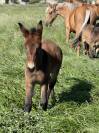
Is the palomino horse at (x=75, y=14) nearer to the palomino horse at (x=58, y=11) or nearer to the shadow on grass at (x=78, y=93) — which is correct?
the palomino horse at (x=58, y=11)

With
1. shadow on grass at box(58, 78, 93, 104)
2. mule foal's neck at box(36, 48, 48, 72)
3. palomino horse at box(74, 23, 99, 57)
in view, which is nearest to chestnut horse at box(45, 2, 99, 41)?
palomino horse at box(74, 23, 99, 57)

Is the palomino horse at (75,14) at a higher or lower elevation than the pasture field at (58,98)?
lower

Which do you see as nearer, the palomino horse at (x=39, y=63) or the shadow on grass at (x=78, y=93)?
the palomino horse at (x=39, y=63)

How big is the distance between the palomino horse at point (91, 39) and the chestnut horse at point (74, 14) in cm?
64

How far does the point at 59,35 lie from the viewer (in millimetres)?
18719

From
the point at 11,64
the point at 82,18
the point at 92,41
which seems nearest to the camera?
Answer: the point at 11,64

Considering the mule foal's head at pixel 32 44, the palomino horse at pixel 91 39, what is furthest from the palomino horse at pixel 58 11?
the mule foal's head at pixel 32 44

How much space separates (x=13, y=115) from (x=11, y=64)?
464cm

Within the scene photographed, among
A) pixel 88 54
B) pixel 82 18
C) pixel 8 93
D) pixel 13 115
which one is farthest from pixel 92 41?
pixel 13 115

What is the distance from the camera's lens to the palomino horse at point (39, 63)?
8.85 meters

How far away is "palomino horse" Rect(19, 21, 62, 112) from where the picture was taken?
348 inches

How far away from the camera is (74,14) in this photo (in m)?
18.7

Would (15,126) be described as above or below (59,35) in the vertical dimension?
above

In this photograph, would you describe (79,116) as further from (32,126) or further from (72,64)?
(72,64)
